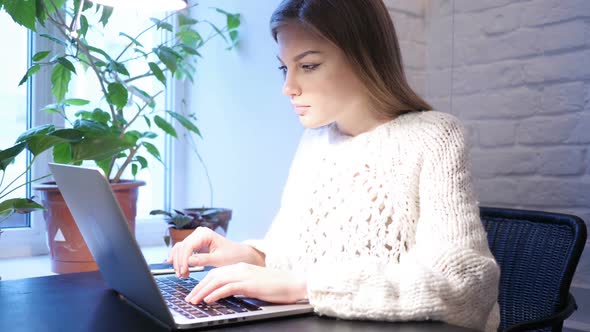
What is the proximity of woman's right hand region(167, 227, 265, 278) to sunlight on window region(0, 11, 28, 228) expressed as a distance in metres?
0.87

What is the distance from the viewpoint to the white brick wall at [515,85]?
1.41 metres

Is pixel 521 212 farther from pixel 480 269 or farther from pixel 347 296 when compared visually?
pixel 347 296

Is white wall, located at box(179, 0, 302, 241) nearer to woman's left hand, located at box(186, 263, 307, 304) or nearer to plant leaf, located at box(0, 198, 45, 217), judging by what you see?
plant leaf, located at box(0, 198, 45, 217)

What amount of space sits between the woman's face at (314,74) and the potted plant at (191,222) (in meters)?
0.63

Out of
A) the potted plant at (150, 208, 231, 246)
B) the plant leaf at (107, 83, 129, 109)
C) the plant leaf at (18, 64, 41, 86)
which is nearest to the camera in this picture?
the plant leaf at (18, 64, 41, 86)

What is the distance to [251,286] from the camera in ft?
2.65

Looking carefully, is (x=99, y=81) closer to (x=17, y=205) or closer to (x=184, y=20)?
(x=184, y=20)

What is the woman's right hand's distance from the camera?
39.7 inches

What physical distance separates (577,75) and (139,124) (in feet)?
4.09

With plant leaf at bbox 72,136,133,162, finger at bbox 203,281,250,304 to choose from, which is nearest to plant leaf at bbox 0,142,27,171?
plant leaf at bbox 72,136,133,162

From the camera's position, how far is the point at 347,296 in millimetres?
782

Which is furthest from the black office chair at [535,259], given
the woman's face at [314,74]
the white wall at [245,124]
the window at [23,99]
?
the window at [23,99]

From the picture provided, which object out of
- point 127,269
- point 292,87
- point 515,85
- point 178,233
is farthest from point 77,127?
point 515,85

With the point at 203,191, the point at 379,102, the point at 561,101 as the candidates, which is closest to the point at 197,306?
the point at 379,102
